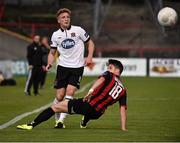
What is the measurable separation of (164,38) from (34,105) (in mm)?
30234

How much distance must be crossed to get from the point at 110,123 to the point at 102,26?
35387 millimetres

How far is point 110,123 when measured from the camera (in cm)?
1492

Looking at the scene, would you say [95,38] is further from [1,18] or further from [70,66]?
[70,66]

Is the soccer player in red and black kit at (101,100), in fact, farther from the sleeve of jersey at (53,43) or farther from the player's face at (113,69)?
the sleeve of jersey at (53,43)

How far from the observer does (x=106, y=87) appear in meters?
12.8

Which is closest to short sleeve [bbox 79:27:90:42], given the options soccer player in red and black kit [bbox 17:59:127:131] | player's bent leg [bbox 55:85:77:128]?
player's bent leg [bbox 55:85:77:128]

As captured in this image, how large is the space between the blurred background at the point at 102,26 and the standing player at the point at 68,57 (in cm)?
2608

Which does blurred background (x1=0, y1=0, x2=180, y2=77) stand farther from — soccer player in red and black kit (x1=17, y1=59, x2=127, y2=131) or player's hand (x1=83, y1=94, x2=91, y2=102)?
player's hand (x1=83, y1=94, x2=91, y2=102)

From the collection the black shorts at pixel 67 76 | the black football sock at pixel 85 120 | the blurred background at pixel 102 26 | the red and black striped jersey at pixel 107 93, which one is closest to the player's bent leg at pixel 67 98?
the black shorts at pixel 67 76

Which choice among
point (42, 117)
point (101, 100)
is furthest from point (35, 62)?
point (101, 100)

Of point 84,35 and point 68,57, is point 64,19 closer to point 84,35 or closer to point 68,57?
point 84,35

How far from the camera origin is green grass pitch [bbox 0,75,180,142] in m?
12.0

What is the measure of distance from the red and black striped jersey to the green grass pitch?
20.1 inches

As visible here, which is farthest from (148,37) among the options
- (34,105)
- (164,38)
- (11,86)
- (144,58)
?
(34,105)
